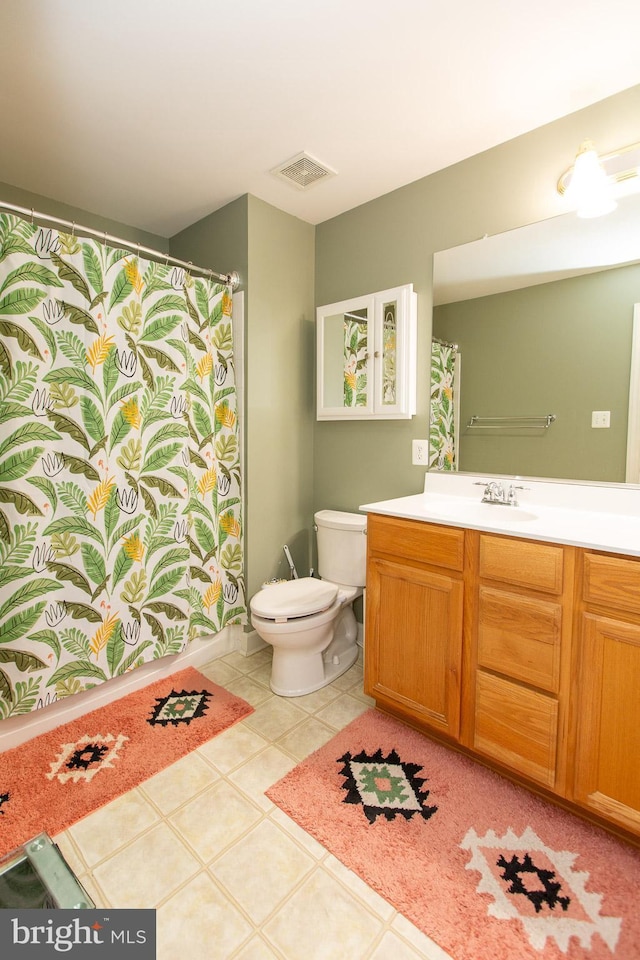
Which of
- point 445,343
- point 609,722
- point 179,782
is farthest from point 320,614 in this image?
point 445,343

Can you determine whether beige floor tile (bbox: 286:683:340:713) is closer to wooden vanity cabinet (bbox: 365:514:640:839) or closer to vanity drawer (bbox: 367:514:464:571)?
wooden vanity cabinet (bbox: 365:514:640:839)

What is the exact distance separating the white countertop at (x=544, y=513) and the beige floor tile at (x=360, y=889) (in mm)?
1051

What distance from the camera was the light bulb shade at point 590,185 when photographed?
5.25 feet

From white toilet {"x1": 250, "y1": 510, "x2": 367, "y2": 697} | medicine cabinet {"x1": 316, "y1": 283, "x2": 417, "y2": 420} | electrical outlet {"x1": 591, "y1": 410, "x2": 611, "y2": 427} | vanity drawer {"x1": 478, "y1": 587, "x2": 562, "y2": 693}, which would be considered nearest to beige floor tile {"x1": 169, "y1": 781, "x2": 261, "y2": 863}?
white toilet {"x1": 250, "y1": 510, "x2": 367, "y2": 697}

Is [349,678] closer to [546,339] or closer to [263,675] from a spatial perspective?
[263,675]

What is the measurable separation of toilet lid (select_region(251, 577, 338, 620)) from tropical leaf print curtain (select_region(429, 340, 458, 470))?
79 centimetres

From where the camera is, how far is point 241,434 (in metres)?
2.42

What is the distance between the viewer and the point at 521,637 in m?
1.45

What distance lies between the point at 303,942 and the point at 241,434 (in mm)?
1915

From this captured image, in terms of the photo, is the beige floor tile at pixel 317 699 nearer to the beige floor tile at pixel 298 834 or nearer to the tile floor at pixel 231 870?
the tile floor at pixel 231 870

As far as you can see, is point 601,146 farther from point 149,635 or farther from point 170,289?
point 149,635

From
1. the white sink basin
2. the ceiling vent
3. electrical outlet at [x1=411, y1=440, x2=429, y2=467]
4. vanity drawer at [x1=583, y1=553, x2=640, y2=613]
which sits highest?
the ceiling vent

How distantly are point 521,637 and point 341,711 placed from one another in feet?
3.00

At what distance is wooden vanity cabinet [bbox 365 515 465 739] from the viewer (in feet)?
5.29
